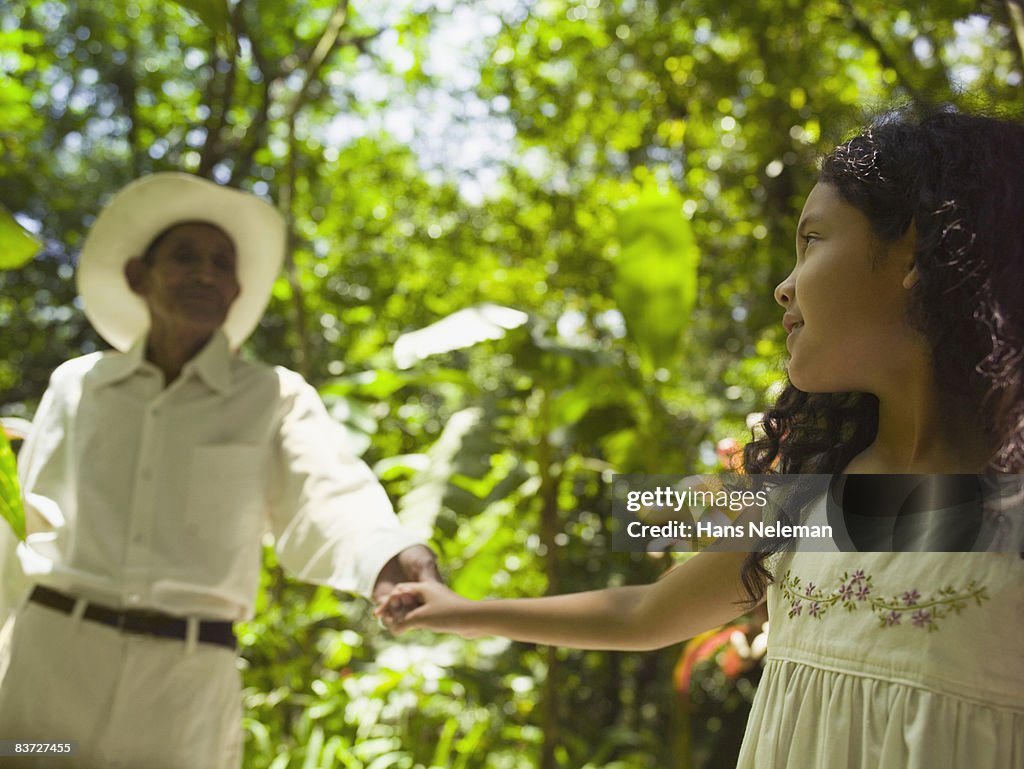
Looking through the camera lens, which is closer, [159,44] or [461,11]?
[461,11]

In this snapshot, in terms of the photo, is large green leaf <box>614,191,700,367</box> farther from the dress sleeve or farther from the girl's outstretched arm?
the girl's outstretched arm

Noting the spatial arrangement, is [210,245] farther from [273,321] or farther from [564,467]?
[273,321]

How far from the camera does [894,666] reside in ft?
2.28

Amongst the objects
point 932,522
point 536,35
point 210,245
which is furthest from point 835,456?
point 536,35

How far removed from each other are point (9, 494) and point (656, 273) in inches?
62.4

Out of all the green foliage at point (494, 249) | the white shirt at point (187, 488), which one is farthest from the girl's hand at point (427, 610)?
the green foliage at point (494, 249)

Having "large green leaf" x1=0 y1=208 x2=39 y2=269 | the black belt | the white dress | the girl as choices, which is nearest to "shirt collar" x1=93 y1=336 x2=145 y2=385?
the black belt

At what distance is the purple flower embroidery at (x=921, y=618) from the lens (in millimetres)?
687

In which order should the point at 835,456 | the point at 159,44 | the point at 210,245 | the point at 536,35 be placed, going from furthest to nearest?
1. the point at 159,44
2. the point at 536,35
3. the point at 210,245
4. the point at 835,456

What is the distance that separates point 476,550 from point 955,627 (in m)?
1.80

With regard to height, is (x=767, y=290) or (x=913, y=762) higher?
(x=767, y=290)

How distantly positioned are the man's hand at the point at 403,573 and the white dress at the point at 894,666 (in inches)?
19.6

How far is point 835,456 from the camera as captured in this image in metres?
0.87

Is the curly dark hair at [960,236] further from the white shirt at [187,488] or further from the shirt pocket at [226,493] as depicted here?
the shirt pocket at [226,493]
